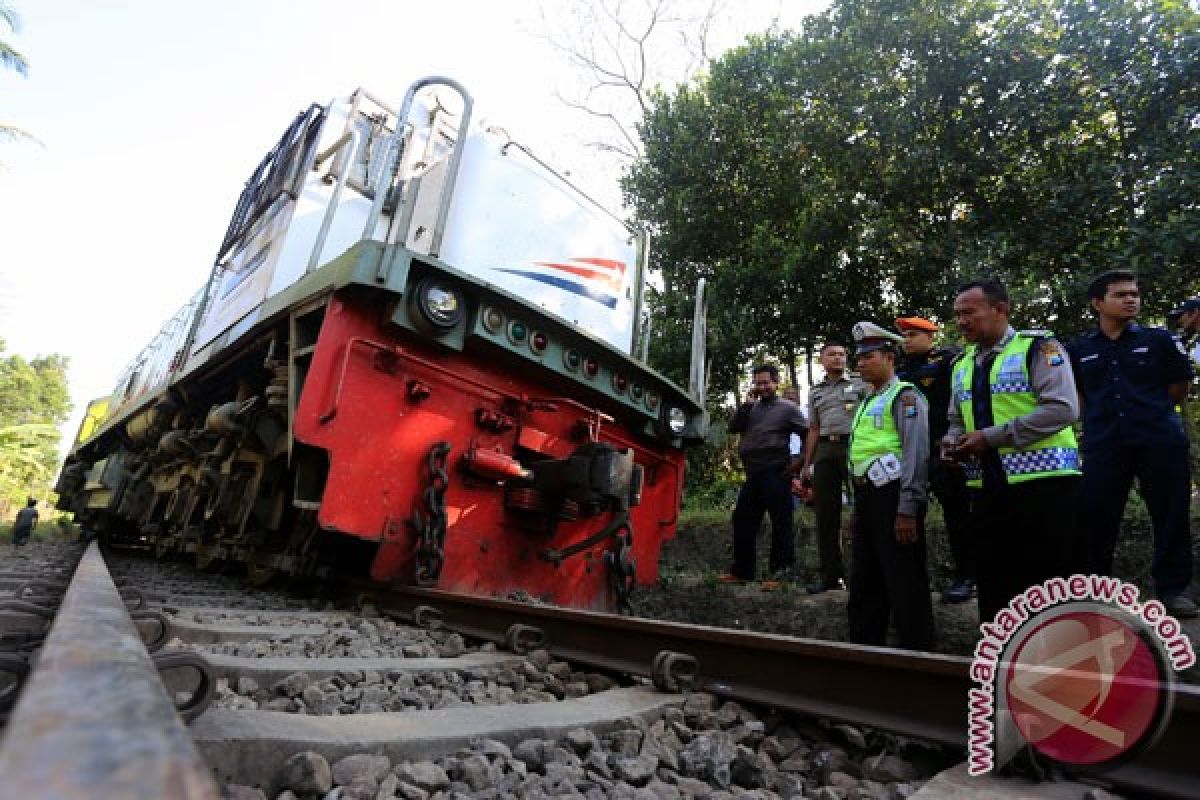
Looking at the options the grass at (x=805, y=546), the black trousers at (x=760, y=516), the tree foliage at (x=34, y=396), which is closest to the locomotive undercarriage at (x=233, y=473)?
the grass at (x=805, y=546)

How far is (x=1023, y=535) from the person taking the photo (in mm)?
2342

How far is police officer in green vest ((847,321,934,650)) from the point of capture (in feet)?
8.49

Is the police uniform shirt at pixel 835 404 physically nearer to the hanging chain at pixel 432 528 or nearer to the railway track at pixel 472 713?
the hanging chain at pixel 432 528

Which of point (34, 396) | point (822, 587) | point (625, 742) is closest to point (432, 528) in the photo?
point (625, 742)

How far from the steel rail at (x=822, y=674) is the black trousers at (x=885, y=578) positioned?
0.98 m

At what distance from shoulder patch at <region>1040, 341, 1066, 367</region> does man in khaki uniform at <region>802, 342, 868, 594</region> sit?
5.89 ft

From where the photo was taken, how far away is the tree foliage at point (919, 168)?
24.6 feet

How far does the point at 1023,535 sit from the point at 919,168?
8283mm

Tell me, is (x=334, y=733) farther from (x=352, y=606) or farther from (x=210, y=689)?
(x=352, y=606)

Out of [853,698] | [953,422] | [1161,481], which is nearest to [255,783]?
[853,698]

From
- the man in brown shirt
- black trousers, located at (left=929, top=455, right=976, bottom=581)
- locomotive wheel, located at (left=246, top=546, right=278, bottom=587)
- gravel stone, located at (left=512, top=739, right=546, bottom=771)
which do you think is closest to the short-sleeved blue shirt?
black trousers, located at (left=929, top=455, right=976, bottom=581)

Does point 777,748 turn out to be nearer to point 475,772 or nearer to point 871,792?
point 871,792

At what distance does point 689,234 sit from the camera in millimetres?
11438

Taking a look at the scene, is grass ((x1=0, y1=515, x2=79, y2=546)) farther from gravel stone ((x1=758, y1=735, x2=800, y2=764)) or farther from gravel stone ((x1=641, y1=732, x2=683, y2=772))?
gravel stone ((x1=758, y1=735, x2=800, y2=764))
